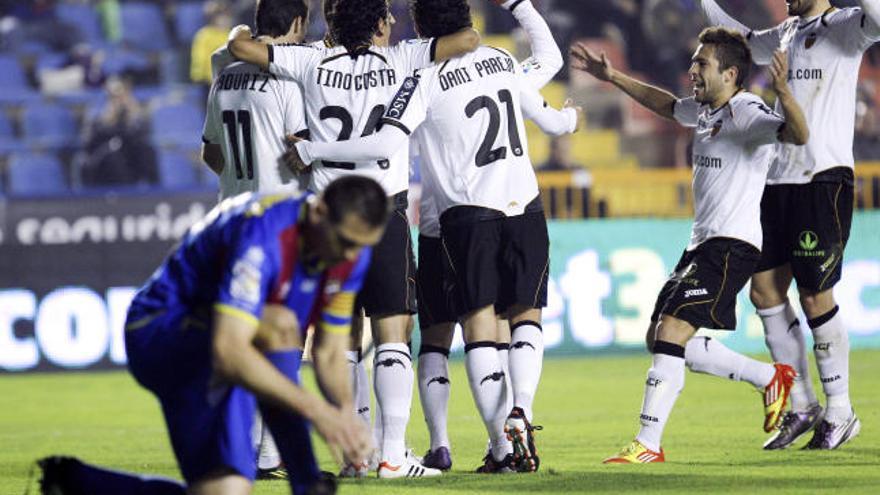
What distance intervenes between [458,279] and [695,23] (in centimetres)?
1272

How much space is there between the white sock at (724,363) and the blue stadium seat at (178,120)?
11227 millimetres

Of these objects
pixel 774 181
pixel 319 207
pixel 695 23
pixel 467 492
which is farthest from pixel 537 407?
pixel 695 23

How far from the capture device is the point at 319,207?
4871 millimetres

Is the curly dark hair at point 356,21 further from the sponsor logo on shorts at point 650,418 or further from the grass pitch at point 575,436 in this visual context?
the sponsor logo on shorts at point 650,418

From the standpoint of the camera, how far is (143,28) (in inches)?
807

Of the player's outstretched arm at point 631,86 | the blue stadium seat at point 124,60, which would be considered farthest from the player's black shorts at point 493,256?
the blue stadium seat at point 124,60

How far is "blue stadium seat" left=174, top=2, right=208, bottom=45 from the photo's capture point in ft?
66.6

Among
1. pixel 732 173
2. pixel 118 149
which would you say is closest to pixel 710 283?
pixel 732 173

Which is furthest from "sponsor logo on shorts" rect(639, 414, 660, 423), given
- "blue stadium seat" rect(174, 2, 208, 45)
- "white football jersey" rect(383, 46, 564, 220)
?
"blue stadium seat" rect(174, 2, 208, 45)

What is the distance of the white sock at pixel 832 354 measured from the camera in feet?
29.0

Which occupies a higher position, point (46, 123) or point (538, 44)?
point (538, 44)

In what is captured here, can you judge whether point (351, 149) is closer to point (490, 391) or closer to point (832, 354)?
point (490, 391)

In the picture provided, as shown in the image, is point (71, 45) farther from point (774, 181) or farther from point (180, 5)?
point (774, 181)

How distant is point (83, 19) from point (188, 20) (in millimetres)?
1280
